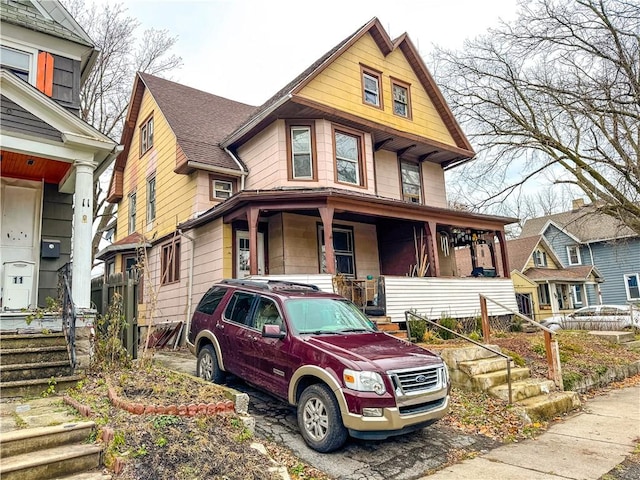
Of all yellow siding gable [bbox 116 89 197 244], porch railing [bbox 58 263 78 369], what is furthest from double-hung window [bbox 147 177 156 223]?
porch railing [bbox 58 263 78 369]

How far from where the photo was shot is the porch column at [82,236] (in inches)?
274

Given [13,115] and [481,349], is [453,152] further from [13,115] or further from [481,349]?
[13,115]

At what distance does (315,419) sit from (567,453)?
3214 millimetres

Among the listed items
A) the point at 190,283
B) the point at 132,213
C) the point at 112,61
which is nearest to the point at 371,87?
the point at 190,283

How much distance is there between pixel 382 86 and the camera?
46.8 feet

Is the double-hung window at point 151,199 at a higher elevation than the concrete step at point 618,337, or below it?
higher

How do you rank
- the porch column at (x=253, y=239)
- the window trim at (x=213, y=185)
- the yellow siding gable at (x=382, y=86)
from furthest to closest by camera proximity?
the window trim at (x=213, y=185) < the yellow siding gable at (x=382, y=86) < the porch column at (x=253, y=239)

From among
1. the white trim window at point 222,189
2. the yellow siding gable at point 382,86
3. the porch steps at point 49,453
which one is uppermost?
the yellow siding gable at point 382,86

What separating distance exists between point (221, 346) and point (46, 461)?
328 centimetres

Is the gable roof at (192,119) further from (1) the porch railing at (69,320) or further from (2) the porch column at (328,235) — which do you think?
(1) the porch railing at (69,320)

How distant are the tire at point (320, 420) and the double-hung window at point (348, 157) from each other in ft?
27.1

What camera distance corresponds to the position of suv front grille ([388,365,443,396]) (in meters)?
4.77

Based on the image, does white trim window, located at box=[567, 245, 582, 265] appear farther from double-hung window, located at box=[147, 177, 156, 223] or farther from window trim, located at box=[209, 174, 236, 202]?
double-hung window, located at box=[147, 177, 156, 223]

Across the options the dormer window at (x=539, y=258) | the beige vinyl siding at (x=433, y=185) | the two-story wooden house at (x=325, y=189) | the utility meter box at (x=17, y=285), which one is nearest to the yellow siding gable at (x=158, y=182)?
the two-story wooden house at (x=325, y=189)
